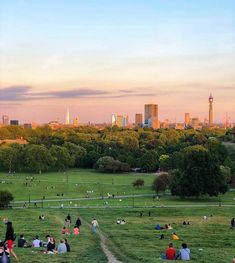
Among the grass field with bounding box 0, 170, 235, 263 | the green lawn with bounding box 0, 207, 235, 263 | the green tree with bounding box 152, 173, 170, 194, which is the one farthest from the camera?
the green tree with bounding box 152, 173, 170, 194

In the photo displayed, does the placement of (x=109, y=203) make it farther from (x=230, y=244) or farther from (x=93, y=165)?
(x=93, y=165)

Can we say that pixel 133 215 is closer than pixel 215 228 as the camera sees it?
No

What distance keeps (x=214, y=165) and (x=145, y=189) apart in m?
14.7

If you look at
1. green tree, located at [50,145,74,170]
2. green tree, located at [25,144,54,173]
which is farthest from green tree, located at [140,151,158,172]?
green tree, located at [25,144,54,173]

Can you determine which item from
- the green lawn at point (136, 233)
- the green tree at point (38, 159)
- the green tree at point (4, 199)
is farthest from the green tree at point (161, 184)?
the green tree at point (38, 159)

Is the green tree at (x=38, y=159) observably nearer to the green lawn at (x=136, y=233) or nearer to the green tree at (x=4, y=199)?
the green tree at (x=4, y=199)

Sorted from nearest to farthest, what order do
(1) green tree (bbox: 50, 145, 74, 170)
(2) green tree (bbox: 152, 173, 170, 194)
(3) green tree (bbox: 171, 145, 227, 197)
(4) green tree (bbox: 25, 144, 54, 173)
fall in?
(3) green tree (bbox: 171, 145, 227, 197) < (2) green tree (bbox: 152, 173, 170, 194) < (4) green tree (bbox: 25, 144, 54, 173) < (1) green tree (bbox: 50, 145, 74, 170)

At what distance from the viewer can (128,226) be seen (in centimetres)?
4047

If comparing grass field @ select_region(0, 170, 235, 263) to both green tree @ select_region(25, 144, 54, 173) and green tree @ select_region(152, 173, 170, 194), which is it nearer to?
green tree @ select_region(152, 173, 170, 194)

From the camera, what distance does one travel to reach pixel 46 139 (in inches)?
6403

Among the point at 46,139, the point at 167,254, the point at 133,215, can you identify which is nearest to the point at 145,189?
the point at 133,215

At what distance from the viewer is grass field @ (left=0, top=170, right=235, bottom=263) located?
2656cm

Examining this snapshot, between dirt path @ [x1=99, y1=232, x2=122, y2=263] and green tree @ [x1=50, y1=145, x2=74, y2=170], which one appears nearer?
dirt path @ [x1=99, y1=232, x2=122, y2=263]

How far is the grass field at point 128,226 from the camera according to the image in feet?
87.1
